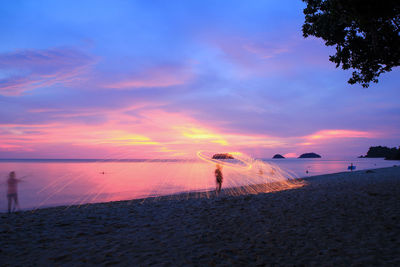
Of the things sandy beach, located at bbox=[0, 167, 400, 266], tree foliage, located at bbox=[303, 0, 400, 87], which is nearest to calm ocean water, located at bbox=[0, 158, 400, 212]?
sandy beach, located at bbox=[0, 167, 400, 266]

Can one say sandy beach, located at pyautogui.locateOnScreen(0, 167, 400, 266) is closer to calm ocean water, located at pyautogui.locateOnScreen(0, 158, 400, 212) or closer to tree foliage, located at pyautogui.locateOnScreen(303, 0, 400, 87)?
tree foliage, located at pyautogui.locateOnScreen(303, 0, 400, 87)

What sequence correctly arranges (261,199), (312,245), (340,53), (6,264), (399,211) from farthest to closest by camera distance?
(261,199) < (340,53) < (399,211) < (312,245) < (6,264)

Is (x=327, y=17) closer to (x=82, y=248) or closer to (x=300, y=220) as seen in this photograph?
(x=300, y=220)

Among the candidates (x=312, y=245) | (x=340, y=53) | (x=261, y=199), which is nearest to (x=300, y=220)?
(x=312, y=245)

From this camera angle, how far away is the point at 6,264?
20.7 feet

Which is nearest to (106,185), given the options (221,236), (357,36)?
(221,236)

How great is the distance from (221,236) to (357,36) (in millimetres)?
11582

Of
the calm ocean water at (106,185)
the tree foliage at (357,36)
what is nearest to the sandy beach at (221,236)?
the tree foliage at (357,36)

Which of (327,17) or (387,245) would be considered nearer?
(387,245)

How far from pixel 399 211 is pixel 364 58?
736cm

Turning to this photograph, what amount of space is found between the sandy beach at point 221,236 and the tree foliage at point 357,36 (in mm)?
6453

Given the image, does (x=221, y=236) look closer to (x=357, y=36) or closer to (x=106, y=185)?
(x=357, y=36)

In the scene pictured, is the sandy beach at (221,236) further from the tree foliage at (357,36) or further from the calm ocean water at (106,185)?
the calm ocean water at (106,185)

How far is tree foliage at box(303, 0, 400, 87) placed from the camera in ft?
31.8
